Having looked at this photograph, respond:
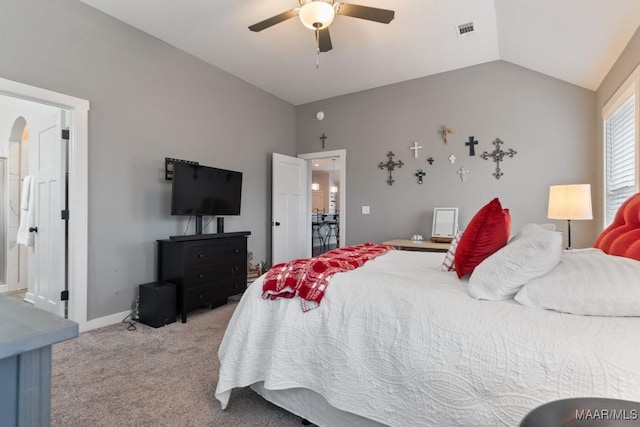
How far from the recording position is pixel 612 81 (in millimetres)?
2918

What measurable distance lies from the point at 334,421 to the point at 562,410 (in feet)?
3.57

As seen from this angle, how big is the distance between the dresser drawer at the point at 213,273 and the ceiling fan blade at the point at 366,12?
267cm

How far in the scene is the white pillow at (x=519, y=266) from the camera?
1300 mm

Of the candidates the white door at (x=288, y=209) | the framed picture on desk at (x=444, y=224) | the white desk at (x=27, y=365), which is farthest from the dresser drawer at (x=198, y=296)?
the framed picture on desk at (x=444, y=224)

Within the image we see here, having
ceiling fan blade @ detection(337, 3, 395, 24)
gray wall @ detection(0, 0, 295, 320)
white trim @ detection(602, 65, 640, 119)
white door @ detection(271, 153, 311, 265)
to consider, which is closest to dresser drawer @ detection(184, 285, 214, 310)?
gray wall @ detection(0, 0, 295, 320)

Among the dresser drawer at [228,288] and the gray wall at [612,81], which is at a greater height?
the gray wall at [612,81]

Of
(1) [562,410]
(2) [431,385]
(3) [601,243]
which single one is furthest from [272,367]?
(3) [601,243]

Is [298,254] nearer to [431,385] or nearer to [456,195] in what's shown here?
[456,195]

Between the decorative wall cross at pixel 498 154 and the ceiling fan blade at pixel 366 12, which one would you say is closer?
the ceiling fan blade at pixel 366 12

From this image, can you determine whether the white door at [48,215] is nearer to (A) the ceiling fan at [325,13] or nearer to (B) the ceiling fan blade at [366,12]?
(A) the ceiling fan at [325,13]

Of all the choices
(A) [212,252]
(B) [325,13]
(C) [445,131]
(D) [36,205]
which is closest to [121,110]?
(D) [36,205]

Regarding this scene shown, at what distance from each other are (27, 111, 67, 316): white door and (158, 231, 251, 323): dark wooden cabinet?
85cm

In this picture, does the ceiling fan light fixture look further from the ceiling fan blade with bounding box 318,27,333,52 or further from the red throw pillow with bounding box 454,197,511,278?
the red throw pillow with bounding box 454,197,511,278

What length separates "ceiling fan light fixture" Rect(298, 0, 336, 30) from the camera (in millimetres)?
2414
